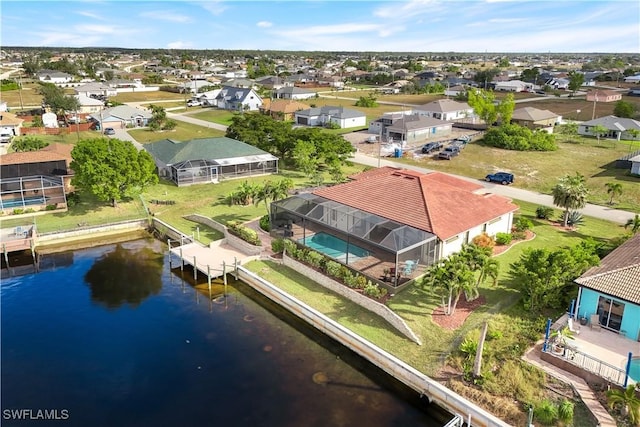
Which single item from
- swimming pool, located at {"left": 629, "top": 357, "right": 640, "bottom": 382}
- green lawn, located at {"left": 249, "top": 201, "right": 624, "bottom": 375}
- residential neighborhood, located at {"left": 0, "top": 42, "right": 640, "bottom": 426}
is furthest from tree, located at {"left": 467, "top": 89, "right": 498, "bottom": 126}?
swimming pool, located at {"left": 629, "top": 357, "right": 640, "bottom": 382}

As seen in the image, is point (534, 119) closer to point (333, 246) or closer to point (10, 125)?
point (333, 246)

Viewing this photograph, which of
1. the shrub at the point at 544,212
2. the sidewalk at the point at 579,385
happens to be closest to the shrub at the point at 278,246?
the sidewalk at the point at 579,385

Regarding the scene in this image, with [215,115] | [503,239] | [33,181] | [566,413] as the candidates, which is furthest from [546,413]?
[215,115]

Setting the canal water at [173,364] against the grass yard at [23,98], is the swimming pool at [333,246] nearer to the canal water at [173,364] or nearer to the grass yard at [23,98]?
A: the canal water at [173,364]

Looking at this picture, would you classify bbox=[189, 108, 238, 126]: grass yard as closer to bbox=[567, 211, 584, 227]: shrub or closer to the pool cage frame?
the pool cage frame

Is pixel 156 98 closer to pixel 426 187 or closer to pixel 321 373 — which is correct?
pixel 426 187
